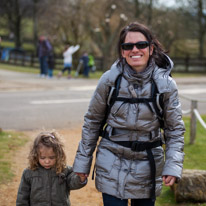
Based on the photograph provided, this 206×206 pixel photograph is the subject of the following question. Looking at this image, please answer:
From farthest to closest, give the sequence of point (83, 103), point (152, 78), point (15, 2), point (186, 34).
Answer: point (15, 2) → point (186, 34) → point (83, 103) → point (152, 78)

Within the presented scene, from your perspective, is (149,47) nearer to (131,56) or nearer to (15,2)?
(131,56)

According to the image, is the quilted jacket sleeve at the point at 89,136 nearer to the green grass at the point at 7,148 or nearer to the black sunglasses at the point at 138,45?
the black sunglasses at the point at 138,45

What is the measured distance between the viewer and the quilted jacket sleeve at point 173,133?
8.87 ft

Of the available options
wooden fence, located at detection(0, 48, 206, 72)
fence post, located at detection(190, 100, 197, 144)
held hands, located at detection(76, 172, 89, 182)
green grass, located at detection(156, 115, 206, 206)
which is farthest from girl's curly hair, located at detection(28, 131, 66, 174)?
wooden fence, located at detection(0, 48, 206, 72)

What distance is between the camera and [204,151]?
709 centimetres

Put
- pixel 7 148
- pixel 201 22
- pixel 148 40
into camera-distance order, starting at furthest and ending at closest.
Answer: pixel 201 22 < pixel 7 148 < pixel 148 40

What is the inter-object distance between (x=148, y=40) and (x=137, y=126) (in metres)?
0.60

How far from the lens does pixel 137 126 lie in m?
2.69

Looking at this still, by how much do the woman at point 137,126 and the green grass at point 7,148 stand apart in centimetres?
286

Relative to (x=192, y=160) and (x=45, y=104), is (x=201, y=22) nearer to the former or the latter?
(x=45, y=104)

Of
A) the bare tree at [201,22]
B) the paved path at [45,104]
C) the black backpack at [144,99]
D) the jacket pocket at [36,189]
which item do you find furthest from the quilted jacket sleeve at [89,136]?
the bare tree at [201,22]

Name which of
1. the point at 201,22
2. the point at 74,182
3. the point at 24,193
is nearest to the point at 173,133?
the point at 74,182

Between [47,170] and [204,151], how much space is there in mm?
4366

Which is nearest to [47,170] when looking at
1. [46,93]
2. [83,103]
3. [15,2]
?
[83,103]
